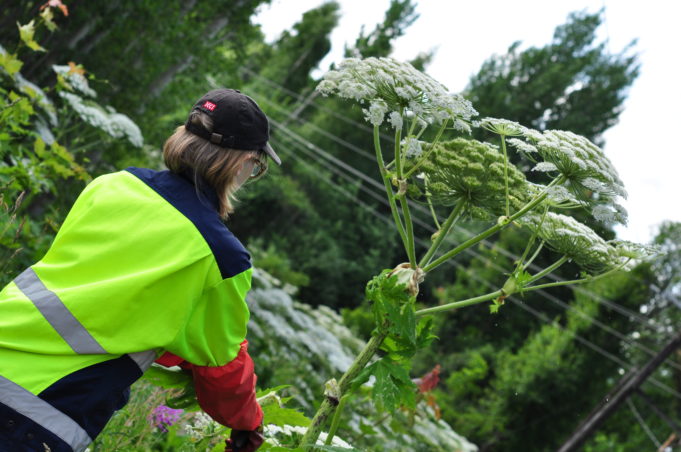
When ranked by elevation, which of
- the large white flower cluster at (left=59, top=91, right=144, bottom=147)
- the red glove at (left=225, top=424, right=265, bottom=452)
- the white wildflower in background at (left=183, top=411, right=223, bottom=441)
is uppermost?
the red glove at (left=225, top=424, right=265, bottom=452)

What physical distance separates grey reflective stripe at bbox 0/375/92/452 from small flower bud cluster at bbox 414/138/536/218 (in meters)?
1.39

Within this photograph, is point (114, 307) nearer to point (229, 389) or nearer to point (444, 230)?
point (229, 389)

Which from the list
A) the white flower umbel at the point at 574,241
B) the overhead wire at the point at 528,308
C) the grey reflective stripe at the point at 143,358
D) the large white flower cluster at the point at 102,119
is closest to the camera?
the grey reflective stripe at the point at 143,358

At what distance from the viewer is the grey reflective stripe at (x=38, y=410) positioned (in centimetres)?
172

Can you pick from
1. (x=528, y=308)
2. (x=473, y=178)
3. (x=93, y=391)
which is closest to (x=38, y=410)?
(x=93, y=391)

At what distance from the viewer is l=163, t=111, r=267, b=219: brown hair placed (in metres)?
2.04

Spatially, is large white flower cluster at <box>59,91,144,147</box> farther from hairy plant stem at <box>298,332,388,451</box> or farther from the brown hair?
hairy plant stem at <box>298,332,388,451</box>

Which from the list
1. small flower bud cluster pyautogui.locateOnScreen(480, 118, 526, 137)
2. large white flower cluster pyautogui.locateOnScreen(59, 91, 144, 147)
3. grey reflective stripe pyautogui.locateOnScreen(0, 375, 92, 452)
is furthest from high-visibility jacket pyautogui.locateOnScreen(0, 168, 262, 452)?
large white flower cluster pyautogui.locateOnScreen(59, 91, 144, 147)

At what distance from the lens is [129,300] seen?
1.79 metres

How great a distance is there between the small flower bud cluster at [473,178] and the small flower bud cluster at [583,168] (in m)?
0.13

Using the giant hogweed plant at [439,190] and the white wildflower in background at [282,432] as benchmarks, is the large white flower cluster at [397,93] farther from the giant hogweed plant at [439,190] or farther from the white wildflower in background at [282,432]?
the white wildflower in background at [282,432]

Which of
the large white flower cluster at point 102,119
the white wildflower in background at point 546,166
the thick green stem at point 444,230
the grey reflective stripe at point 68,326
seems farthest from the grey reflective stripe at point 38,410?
the large white flower cluster at point 102,119

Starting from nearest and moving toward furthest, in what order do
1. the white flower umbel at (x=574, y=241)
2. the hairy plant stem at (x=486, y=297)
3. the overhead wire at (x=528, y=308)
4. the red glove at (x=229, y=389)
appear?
the red glove at (x=229, y=389) → the hairy plant stem at (x=486, y=297) → the white flower umbel at (x=574, y=241) → the overhead wire at (x=528, y=308)

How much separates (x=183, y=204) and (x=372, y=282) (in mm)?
719
